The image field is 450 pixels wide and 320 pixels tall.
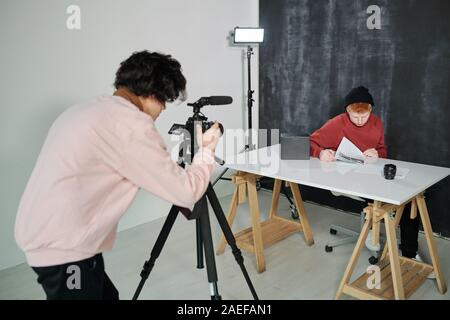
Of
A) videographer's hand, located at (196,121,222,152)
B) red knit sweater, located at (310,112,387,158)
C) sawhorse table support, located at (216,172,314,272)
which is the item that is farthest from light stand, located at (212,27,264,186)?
videographer's hand, located at (196,121,222,152)

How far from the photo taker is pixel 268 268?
8.93 feet

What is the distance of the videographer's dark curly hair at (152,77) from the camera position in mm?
1416

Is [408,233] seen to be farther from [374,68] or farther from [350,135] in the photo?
[374,68]

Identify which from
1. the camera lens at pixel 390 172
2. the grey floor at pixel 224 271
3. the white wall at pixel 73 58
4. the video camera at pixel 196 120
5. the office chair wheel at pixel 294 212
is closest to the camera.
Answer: the video camera at pixel 196 120

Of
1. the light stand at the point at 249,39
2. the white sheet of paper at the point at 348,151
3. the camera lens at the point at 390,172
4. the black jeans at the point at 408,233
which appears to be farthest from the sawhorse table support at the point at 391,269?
the light stand at the point at 249,39

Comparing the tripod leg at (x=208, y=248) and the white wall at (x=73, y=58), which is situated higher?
the white wall at (x=73, y=58)

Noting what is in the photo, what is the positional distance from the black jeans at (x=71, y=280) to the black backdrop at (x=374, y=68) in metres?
2.58

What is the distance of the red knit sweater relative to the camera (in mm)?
2887

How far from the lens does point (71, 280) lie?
1.35 metres

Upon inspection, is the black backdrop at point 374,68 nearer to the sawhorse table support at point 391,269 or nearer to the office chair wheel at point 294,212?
the office chair wheel at point 294,212

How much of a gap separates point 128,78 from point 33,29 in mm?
1582

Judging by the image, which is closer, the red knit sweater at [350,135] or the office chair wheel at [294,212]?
the red knit sweater at [350,135]

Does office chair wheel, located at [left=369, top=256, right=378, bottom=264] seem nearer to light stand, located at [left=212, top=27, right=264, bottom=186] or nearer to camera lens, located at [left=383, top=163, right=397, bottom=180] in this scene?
camera lens, located at [left=383, top=163, right=397, bottom=180]
